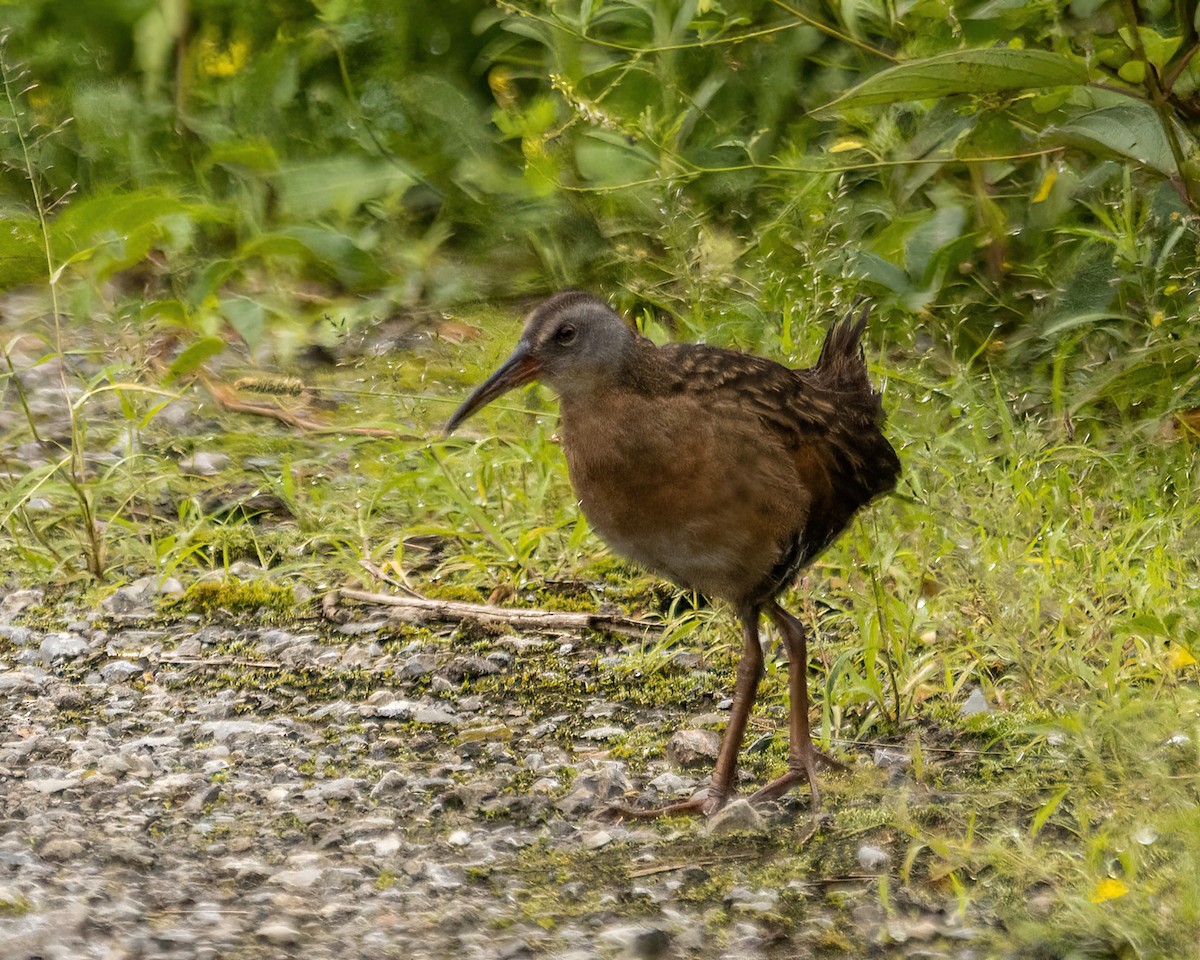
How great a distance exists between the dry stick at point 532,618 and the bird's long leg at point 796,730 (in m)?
0.84

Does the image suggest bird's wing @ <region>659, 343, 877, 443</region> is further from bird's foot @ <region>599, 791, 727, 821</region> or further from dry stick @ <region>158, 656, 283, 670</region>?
dry stick @ <region>158, 656, 283, 670</region>

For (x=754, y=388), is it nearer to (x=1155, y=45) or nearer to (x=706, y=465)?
(x=706, y=465)

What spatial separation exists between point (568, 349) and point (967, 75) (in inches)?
47.2

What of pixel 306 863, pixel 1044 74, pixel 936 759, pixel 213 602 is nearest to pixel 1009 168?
pixel 1044 74

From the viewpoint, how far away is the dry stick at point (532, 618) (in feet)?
15.9

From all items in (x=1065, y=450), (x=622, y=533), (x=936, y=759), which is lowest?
(x=936, y=759)

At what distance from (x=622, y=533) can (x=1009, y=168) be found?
2457 mm

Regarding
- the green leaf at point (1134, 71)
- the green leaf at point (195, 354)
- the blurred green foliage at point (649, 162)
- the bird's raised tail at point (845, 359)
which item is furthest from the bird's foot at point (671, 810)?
the green leaf at point (195, 354)

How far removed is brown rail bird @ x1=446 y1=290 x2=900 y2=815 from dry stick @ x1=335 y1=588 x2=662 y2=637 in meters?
0.83

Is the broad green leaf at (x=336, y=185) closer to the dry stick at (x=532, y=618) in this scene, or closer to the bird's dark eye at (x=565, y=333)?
the dry stick at (x=532, y=618)

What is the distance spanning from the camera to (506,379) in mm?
3959

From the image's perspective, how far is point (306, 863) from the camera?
11.4 ft

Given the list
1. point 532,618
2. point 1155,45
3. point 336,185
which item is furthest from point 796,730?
point 336,185

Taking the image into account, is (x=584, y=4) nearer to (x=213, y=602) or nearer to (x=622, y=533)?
Answer: (x=213, y=602)
